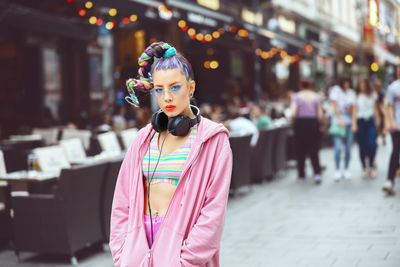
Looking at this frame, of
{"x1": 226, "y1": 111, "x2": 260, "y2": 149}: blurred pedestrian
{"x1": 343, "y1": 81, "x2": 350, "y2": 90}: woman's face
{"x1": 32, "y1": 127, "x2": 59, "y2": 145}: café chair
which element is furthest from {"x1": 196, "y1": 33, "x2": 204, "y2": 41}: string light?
{"x1": 343, "y1": 81, "x2": 350, "y2": 90}: woman's face

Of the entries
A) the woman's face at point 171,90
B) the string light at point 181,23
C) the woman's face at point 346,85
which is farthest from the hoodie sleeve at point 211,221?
the string light at point 181,23

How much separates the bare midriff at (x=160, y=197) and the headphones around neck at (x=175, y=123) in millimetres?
233

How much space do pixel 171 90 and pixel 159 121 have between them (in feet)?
0.59

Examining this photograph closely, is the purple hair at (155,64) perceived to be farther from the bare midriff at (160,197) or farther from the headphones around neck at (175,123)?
the bare midriff at (160,197)

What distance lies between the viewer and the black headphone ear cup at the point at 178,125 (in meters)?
2.85

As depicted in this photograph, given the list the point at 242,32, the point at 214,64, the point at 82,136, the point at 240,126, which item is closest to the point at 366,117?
the point at 240,126

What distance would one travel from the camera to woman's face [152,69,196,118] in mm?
2840

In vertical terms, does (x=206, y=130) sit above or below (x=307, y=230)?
above

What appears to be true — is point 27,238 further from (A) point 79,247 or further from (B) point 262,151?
(B) point 262,151

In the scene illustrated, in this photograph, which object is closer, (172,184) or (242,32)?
(172,184)

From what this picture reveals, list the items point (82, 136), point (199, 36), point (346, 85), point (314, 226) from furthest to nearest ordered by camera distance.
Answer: point (199, 36) < point (82, 136) < point (346, 85) < point (314, 226)

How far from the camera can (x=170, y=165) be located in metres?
2.86

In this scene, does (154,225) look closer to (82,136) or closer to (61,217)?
(61,217)

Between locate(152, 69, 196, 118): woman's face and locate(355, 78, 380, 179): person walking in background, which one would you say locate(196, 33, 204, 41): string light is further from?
locate(152, 69, 196, 118): woman's face
